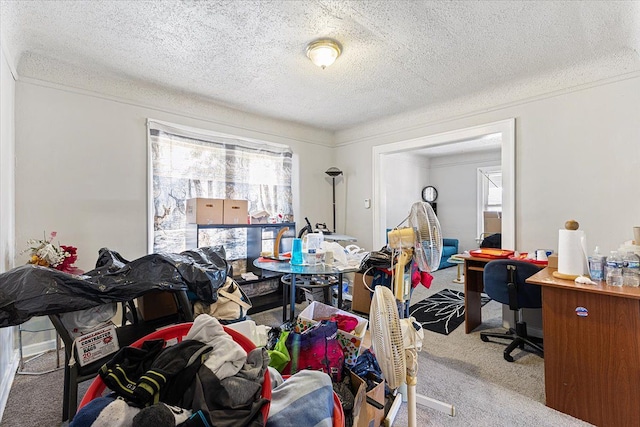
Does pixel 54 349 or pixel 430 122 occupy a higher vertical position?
pixel 430 122

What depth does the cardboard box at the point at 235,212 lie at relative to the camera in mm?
3461

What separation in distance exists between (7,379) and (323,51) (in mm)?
3169

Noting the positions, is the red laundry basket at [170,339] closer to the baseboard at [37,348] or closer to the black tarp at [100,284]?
the black tarp at [100,284]

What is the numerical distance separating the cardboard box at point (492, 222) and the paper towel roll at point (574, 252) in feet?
14.0

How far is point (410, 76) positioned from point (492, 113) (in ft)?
3.56

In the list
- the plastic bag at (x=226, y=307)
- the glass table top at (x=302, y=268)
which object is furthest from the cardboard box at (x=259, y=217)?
the plastic bag at (x=226, y=307)

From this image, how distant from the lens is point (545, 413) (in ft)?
5.72

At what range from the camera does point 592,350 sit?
1648 millimetres

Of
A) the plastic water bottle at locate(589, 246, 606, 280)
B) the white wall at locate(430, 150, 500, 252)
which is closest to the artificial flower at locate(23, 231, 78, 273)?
the plastic water bottle at locate(589, 246, 606, 280)

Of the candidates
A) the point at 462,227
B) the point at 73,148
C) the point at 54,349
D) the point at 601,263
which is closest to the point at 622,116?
the point at 601,263

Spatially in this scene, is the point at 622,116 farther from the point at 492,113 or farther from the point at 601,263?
the point at 601,263

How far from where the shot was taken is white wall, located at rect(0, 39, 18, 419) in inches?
76.8

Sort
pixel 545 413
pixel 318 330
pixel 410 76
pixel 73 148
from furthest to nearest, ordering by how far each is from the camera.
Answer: pixel 410 76
pixel 73 148
pixel 545 413
pixel 318 330

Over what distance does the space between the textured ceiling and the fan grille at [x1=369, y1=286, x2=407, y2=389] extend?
178 cm
